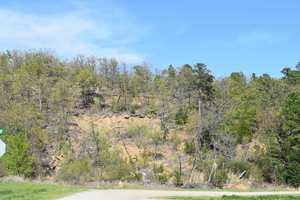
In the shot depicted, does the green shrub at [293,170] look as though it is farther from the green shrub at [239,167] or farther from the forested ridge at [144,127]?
the green shrub at [239,167]

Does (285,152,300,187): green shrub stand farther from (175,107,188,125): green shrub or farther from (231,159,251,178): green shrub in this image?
(175,107,188,125): green shrub

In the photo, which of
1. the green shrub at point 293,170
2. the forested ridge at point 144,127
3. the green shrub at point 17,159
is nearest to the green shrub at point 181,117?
the forested ridge at point 144,127

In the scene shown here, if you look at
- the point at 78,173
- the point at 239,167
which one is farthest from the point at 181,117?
the point at 78,173

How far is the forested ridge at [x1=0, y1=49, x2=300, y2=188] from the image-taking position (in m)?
27.4

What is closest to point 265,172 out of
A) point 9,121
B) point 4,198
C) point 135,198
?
point 135,198

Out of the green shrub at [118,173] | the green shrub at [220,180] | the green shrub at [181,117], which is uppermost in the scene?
the green shrub at [181,117]

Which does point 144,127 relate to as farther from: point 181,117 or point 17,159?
point 17,159

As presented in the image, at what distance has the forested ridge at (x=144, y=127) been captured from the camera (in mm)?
27375

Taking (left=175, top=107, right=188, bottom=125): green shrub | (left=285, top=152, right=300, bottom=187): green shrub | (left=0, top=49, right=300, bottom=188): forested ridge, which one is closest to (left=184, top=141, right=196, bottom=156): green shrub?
(left=0, top=49, right=300, bottom=188): forested ridge

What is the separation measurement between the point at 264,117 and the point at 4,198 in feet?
136

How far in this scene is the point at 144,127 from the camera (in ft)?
133

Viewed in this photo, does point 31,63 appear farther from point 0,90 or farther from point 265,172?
point 265,172

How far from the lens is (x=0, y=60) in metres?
50.8

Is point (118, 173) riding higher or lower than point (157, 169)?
higher
